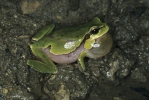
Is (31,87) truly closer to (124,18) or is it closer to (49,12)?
(49,12)

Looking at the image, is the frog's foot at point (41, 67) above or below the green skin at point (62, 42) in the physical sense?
below

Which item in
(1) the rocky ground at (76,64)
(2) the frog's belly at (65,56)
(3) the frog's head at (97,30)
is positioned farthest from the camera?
(2) the frog's belly at (65,56)

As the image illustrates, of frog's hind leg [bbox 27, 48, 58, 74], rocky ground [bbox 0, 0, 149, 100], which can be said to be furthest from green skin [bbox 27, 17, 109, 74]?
rocky ground [bbox 0, 0, 149, 100]

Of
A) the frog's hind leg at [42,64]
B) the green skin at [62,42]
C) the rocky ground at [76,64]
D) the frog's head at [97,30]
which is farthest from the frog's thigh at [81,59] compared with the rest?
the frog's hind leg at [42,64]

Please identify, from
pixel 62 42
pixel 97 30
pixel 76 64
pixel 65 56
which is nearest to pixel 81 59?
pixel 76 64

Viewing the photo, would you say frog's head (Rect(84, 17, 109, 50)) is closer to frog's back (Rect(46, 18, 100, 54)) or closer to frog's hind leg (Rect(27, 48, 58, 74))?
frog's back (Rect(46, 18, 100, 54))

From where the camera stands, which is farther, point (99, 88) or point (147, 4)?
point (147, 4)

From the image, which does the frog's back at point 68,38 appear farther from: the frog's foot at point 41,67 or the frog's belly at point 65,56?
the frog's foot at point 41,67

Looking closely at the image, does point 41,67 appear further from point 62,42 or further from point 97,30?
point 97,30

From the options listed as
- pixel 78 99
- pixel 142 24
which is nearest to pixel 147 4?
pixel 142 24
